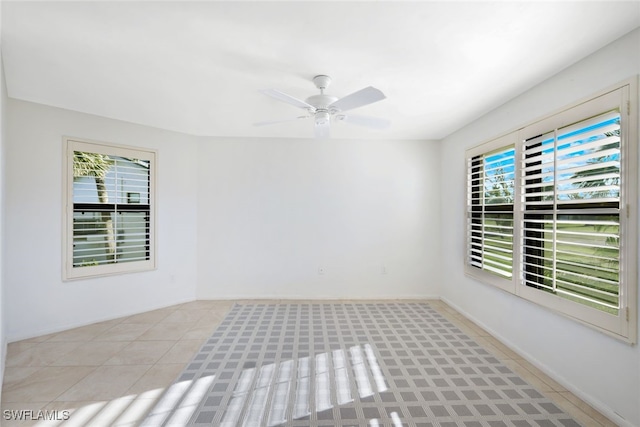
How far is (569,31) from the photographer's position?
74.2 inches

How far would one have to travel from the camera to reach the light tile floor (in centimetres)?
203

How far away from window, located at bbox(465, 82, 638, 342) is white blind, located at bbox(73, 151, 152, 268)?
14.6ft

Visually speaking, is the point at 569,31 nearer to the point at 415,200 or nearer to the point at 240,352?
the point at 415,200

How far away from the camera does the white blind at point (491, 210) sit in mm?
3064

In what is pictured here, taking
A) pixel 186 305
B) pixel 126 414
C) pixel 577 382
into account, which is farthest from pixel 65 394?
pixel 577 382

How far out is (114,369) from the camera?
8.38 ft

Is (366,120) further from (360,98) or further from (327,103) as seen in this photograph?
(360,98)

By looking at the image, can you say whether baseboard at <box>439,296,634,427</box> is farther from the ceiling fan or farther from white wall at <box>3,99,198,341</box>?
white wall at <box>3,99,198,341</box>

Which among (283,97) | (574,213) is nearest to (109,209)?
(283,97)

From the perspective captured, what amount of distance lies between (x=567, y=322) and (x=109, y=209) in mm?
4911

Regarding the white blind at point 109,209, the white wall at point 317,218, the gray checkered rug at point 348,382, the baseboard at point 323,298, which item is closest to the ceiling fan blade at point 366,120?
the white wall at point 317,218

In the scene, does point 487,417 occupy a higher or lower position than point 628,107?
lower

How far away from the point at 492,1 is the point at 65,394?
386cm

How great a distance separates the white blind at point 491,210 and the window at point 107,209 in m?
4.31
